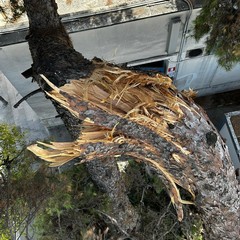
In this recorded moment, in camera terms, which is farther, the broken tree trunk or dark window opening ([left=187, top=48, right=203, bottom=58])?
dark window opening ([left=187, top=48, right=203, bottom=58])

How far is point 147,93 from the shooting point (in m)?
2.38

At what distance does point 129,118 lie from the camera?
94.2 inches

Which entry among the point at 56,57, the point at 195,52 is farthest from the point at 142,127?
the point at 195,52

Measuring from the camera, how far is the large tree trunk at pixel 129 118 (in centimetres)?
234

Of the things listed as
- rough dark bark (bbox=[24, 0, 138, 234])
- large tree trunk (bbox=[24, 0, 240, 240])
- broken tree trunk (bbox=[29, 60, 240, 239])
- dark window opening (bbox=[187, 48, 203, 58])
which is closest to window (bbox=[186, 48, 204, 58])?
dark window opening (bbox=[187, 48, 203, 58])

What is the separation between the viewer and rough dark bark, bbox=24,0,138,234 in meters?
2.61

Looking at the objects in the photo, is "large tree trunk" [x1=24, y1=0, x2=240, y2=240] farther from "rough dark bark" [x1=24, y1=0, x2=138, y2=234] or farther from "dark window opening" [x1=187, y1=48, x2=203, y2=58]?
"dark window opening" [x1=187, y1=48, x2=203, y2=58]

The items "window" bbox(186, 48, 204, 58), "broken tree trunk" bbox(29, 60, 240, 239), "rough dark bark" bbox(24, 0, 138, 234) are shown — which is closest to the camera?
"broken tree trunk" bbox(29, 60, 240, 239)

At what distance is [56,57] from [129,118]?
0.85 meters

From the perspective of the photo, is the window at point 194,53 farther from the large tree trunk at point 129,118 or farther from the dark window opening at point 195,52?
the large tree trunk at point 129,118

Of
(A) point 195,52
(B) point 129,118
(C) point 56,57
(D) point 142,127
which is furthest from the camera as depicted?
(A) point 195,52

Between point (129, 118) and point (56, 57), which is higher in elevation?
point (56, 57)

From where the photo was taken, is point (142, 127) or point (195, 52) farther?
point (195, 52)

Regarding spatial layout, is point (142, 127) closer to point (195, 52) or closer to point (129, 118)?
point (129, 118)
